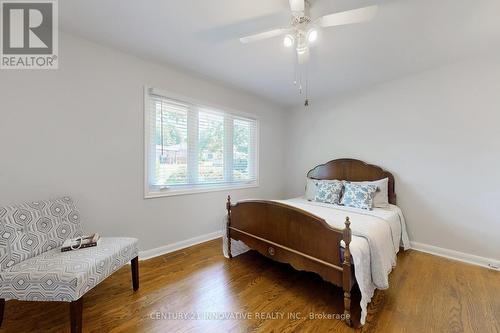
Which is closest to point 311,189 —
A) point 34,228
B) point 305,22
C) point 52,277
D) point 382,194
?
point 382,194

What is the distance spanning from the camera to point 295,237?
2.05 metres

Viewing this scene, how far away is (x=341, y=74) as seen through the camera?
300 centimetres

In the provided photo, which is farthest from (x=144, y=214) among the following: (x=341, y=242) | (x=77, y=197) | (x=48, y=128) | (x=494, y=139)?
(x=494, y=139)

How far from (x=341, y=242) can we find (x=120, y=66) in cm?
294

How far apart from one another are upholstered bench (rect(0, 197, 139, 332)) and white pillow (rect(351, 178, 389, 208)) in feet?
10.0

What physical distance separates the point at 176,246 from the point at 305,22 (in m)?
2.96

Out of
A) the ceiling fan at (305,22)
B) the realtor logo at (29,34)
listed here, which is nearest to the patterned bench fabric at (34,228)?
the realtor logo at (29,34)

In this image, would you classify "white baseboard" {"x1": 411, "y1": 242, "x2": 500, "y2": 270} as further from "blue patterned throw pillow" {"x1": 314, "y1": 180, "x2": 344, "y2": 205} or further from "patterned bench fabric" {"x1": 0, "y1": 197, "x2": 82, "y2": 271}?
"patterned bench fabric" {"x1": 0, "y1": 197, "x2": 82, "y2": 271}

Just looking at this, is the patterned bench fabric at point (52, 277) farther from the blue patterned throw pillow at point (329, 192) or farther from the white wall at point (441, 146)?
the white wall at point (441, 146)

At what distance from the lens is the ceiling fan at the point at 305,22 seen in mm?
1448

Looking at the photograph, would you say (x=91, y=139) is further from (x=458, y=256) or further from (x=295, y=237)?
(x=458, y=256)

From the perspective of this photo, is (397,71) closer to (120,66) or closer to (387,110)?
(387,110)

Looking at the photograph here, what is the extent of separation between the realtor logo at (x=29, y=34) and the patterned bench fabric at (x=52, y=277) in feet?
5.68

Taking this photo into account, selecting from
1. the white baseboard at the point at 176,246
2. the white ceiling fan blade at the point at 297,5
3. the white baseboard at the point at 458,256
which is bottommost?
the white baseboard at the point at 458,256
